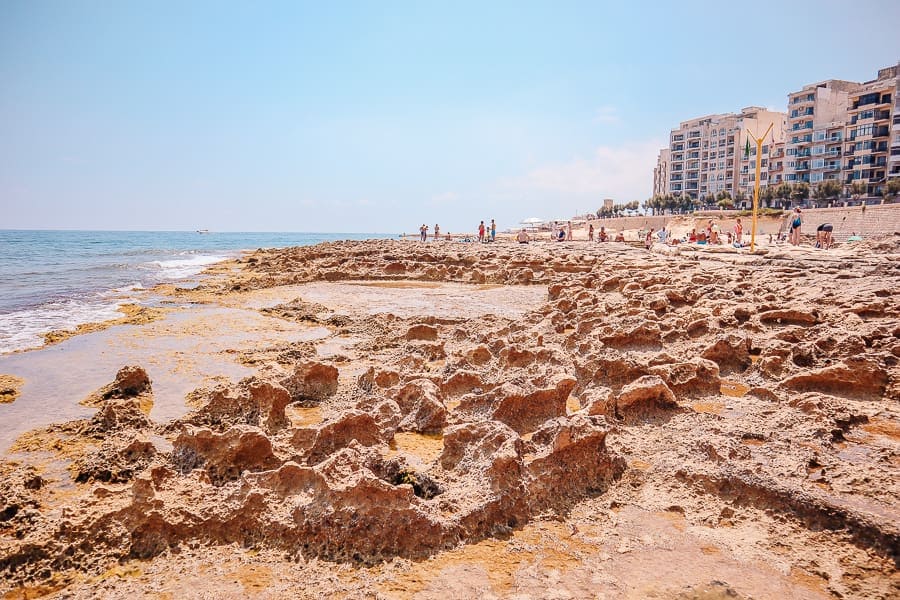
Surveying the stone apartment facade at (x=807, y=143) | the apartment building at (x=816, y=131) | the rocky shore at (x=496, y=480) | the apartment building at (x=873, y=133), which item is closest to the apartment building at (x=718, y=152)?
the stone apartment facade at (x=807, y=143)

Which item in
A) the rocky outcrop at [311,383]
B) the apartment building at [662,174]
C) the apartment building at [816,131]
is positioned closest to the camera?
the rocky outcrop at [311,383]

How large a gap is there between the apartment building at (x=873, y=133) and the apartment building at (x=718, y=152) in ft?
50.5

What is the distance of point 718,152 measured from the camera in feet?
288

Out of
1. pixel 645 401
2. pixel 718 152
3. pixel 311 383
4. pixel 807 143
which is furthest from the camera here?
pixel 718 152

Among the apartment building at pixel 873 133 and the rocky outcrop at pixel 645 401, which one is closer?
the rocky outcrop at pixel 645 401

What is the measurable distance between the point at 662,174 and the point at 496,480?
115 metres

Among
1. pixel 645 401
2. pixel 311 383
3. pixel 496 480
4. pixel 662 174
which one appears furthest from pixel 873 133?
pixel 496 480

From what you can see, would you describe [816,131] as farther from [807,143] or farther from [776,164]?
[776,164]

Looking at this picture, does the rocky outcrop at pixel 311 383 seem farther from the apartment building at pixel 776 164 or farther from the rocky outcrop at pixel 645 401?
the apartment building at pixel 776 164

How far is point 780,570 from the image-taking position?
2.71 m

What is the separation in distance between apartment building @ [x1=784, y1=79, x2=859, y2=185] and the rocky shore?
255 ft

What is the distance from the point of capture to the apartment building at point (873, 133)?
195 ft

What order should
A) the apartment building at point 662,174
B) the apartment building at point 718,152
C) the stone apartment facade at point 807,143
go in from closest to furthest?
the stone apartment facade at point 807,143 → the apartment building at point 718,152 → the apartment building at point 662,174

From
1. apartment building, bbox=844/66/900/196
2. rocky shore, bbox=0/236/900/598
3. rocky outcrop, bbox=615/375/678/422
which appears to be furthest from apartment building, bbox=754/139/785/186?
rocky outcrop, bbox=615/375/678/422
